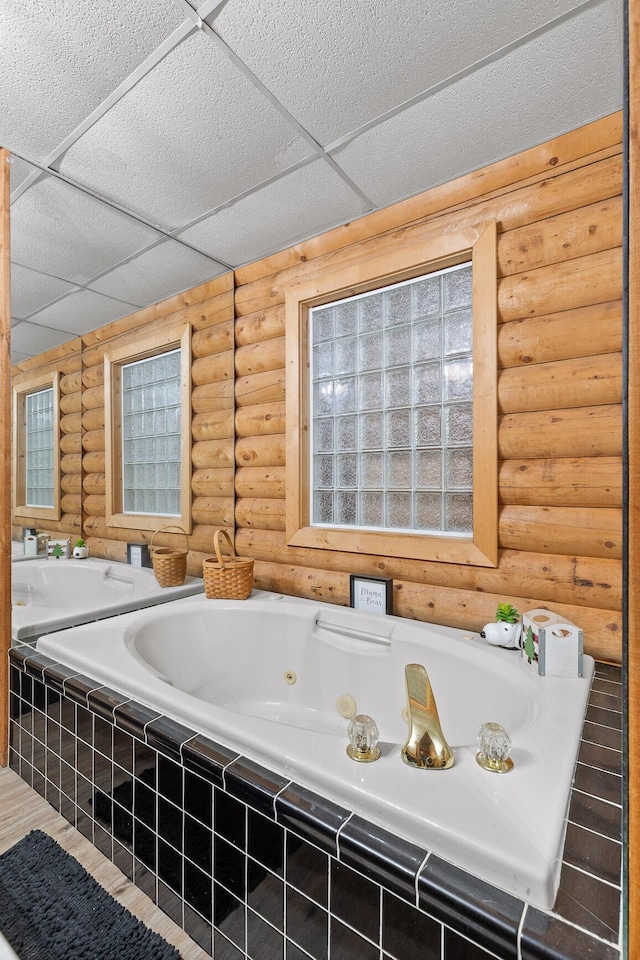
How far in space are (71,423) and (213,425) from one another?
642 millimetres

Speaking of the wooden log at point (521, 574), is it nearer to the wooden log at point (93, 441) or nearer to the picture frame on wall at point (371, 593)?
the picture frame on wall at point (371, 593)

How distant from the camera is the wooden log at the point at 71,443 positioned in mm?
1962

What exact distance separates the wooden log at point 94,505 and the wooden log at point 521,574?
3.18 feet

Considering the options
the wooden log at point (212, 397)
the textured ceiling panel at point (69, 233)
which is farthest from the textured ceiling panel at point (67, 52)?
the wooden log at point (212, 397)

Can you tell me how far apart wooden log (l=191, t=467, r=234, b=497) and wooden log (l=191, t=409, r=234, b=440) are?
17 centimetres

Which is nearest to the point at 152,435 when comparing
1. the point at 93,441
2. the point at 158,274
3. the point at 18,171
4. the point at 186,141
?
the point at 93,441

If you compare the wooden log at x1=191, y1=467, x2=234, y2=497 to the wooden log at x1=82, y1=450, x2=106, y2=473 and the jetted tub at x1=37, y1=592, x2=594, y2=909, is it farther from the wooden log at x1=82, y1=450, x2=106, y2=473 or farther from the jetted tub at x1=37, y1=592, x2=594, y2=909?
the jetted tub at x1=37, y1=592, x2=594, y2=909

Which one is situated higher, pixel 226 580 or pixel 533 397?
pixel 533 397

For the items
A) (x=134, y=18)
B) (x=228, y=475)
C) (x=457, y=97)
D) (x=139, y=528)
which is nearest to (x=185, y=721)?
(x=139, y=528)

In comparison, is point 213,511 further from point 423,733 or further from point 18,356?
point 423,733

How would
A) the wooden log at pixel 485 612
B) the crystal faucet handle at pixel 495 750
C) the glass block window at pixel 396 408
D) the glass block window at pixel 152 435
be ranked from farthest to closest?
the glass block window at pixel 152 435, the glass block window at pixel 396 408, the wooden log at pixel 485 612, the crystal faucet handle at pixel 495 750

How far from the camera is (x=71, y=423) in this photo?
2.01 metres

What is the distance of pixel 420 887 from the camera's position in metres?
0.68

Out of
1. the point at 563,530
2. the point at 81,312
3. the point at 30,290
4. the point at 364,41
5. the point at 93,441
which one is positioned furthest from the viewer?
the point at 93,441
